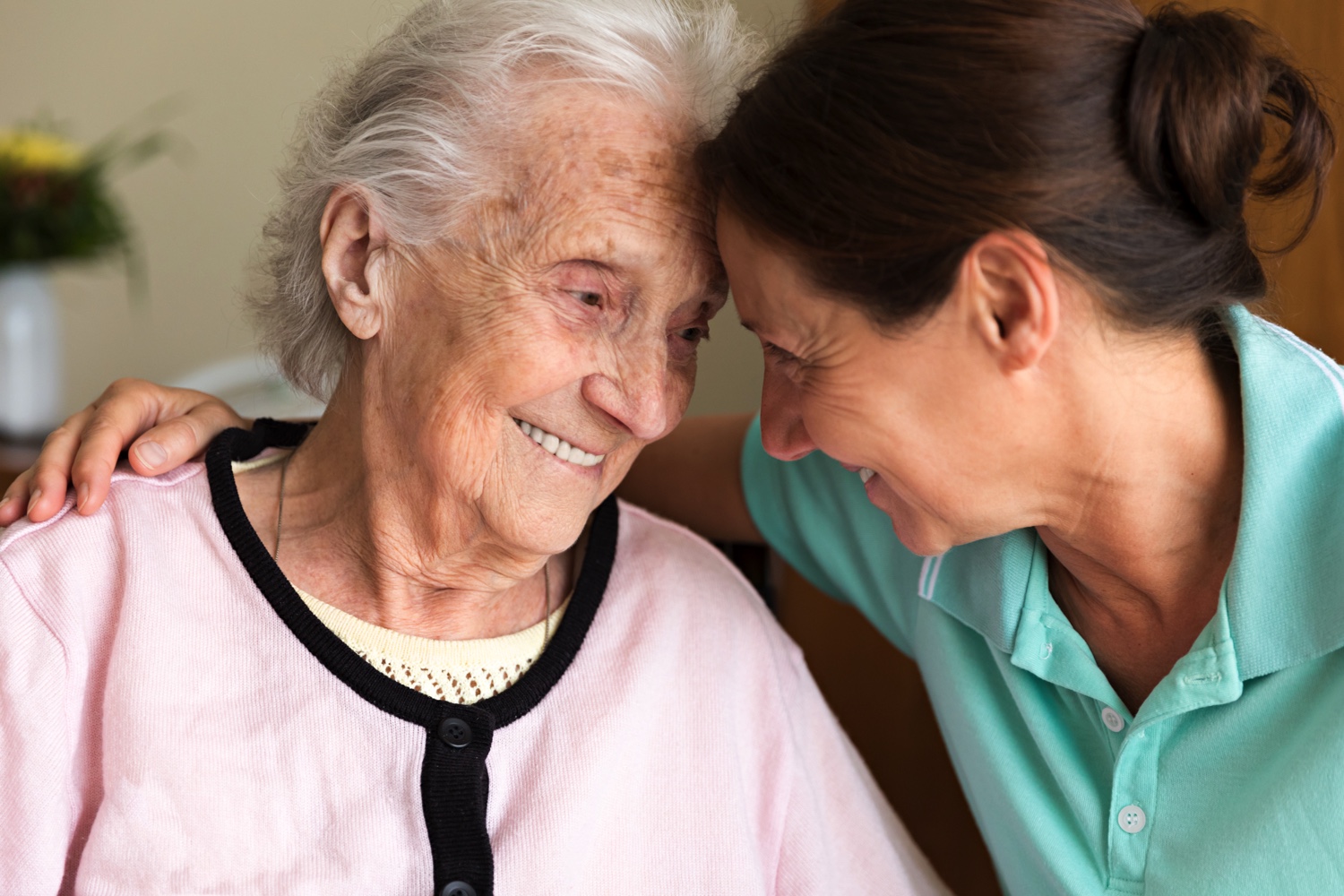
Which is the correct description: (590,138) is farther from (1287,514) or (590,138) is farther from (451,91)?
(1287,514)

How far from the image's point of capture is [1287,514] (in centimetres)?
111

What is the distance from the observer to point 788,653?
1517 mm

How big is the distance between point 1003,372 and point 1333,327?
2.31ft

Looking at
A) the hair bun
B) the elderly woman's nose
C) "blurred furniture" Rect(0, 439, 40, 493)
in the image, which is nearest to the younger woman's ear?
the hair bun

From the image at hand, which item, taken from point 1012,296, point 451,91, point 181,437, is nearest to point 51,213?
point 181,437

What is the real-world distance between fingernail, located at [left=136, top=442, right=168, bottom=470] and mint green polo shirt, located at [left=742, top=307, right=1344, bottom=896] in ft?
2.92

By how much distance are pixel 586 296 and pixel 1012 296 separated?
44cm

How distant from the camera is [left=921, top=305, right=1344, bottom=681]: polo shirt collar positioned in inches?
42.7

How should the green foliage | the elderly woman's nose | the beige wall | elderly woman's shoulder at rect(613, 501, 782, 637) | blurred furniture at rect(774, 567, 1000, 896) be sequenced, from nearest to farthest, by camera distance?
the elderly woman's nose
elderly woman's shoulder at rect(613, 501, 782, 637)
blurred furniture at rect(774, 567, 1000, 896)
the green foliage
the beige wall

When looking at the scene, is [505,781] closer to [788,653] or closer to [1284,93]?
[788,653]

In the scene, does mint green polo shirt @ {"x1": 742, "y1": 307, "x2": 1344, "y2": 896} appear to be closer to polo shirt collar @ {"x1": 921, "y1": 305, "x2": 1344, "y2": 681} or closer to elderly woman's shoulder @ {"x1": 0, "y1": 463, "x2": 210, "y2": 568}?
polo shirt collar @ {"x1": 921, "y1": 305, "x2": 1344, "y2": 681}

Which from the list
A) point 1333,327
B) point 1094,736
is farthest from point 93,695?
point 1333,327

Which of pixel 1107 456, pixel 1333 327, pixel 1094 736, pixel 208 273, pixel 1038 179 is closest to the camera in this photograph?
pixel 1038 179

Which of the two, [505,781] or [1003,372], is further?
[505,781]
